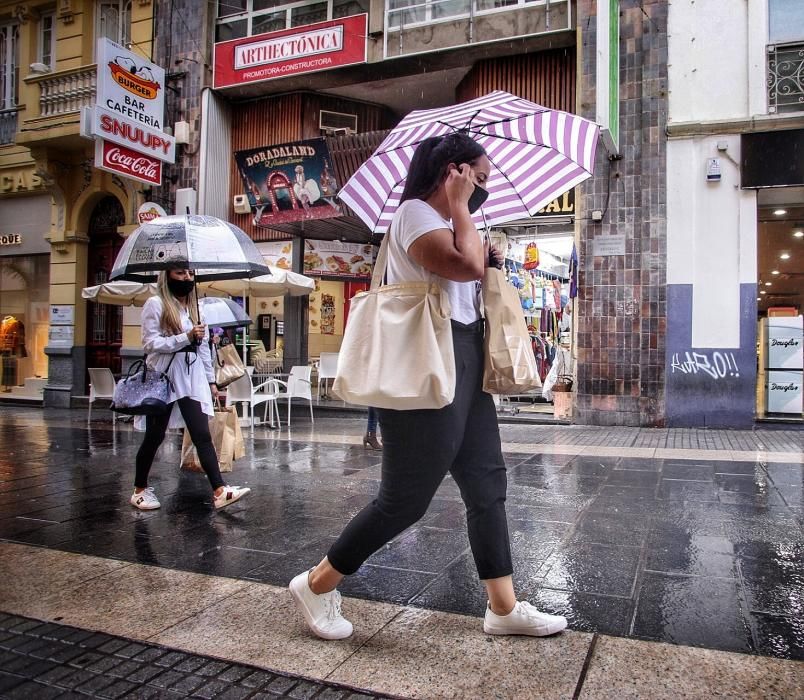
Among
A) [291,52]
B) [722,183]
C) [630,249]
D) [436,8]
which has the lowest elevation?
[630,249]

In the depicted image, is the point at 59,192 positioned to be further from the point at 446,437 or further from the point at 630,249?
the point at 446,437

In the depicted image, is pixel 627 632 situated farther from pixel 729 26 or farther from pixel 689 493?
pixel 729 26

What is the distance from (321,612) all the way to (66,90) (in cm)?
1473

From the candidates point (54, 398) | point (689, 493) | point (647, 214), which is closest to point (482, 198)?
point (689, 493)

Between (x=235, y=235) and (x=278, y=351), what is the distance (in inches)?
348

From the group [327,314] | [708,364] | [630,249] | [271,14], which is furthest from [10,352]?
[708,364]

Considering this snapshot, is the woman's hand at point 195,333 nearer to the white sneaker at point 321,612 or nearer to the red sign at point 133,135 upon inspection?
the white sneaker at point 321,612

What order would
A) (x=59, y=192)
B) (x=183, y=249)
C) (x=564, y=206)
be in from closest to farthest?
(x=183, y=249), (x=564, y=206), (x=59, y=192)

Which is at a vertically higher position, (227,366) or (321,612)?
(227,366)

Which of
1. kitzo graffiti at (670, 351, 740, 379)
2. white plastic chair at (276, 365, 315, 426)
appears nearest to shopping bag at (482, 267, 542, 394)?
white plastic chair at (276, 365, 315, 426)

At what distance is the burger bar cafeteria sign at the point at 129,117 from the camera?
37.4 feet

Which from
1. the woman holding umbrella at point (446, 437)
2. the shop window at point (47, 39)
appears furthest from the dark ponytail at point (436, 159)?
the shop window at point (47, 39)

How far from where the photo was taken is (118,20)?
14789 mm

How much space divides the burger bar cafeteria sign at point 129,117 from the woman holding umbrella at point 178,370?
26.6 ft
